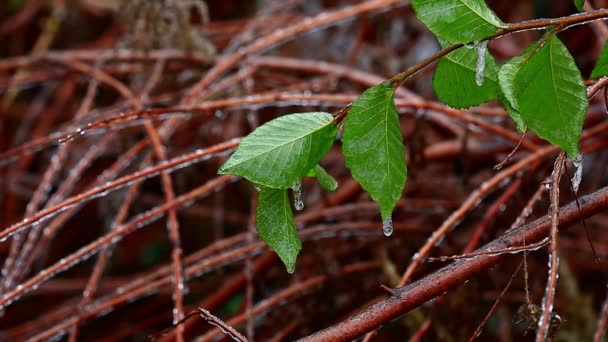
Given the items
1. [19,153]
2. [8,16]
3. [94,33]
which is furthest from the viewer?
[94,33]

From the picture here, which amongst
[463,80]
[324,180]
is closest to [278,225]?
[324,180]

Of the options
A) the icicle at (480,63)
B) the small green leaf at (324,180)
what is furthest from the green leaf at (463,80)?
the small green leaf at (324,180)

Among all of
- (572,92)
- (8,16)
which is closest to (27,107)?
(8,16)

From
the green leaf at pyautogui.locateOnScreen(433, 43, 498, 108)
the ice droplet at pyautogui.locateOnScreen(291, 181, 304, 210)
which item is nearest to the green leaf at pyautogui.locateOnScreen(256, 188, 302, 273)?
the ice droplet at pyautogui.locateOnScreen(291, 181, 304, 210)

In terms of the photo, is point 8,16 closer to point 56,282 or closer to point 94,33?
point 94,33

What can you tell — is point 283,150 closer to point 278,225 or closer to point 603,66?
Answer: point 278,225

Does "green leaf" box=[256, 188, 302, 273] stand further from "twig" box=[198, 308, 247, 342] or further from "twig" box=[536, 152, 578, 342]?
"twig" box=[536, 152, 578, 342]
